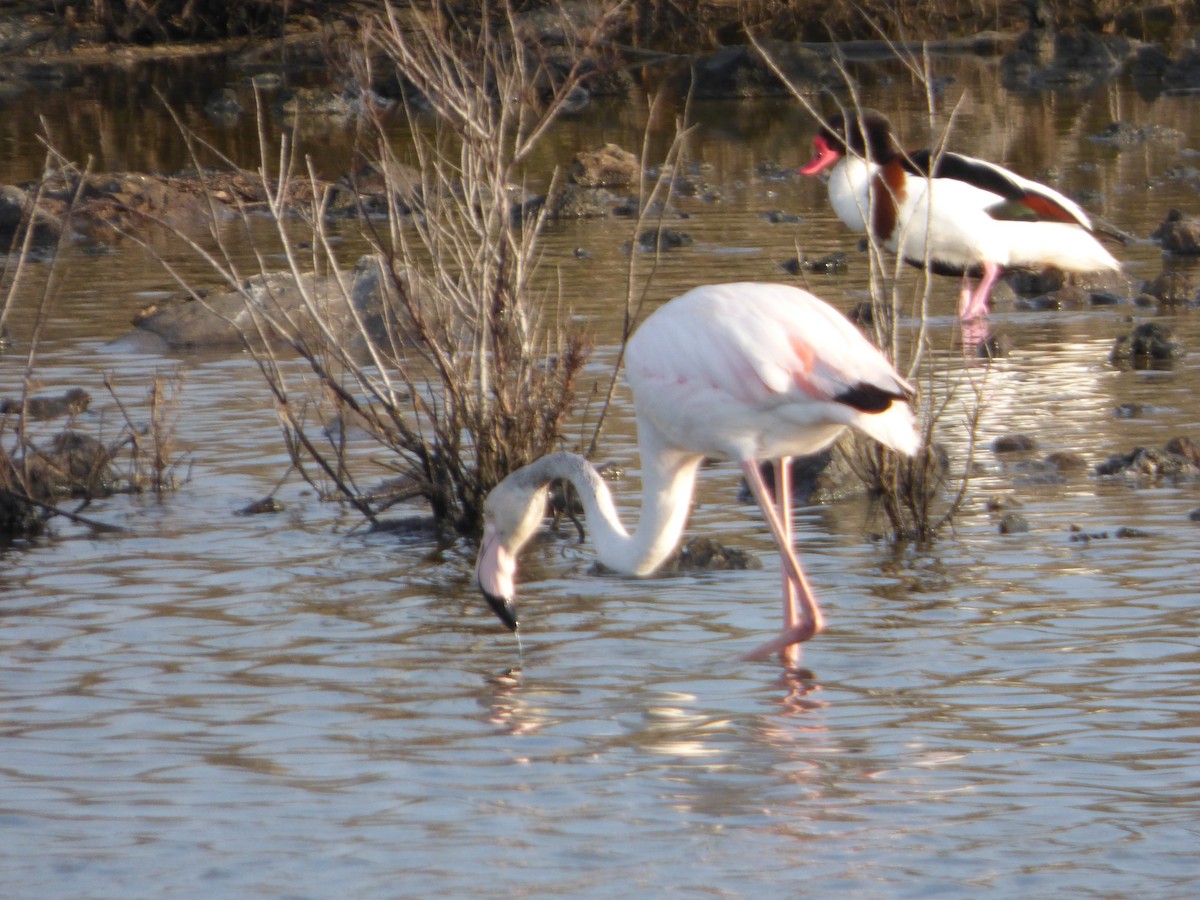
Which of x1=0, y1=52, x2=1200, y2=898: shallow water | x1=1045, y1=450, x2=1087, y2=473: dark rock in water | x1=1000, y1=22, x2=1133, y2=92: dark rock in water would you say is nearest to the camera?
x1=0, y1=52, x2=1200, y2=898: shallow water

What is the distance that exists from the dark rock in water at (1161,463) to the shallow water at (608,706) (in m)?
0.12

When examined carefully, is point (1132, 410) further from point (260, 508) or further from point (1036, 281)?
point (1036, 281)

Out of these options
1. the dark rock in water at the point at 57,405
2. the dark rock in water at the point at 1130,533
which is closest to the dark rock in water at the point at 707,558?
the dark rock in water at the point at 1130,533

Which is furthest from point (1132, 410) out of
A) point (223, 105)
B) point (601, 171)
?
point (223, 105)

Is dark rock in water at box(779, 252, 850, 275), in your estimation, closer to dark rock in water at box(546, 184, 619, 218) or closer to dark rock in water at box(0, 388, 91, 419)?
dark rock in water at box(546, 184, 619, 218)

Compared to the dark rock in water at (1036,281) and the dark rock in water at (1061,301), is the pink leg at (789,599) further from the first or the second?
the dark rock in water at (1036,281)

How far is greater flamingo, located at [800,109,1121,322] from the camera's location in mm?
10664

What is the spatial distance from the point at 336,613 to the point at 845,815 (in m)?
2.17

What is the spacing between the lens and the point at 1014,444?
7648 millimetres

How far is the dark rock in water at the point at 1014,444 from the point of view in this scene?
301 inches

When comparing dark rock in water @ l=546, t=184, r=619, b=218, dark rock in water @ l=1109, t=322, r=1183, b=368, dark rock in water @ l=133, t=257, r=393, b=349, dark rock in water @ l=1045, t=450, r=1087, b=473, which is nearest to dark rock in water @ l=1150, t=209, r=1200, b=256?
dark rock in water @ l=1109, t=322, r=1183, b=368

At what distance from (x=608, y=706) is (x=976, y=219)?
6.31 m

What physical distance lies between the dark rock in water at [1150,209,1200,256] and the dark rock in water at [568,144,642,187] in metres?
5.57

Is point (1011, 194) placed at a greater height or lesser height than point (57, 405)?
greater
